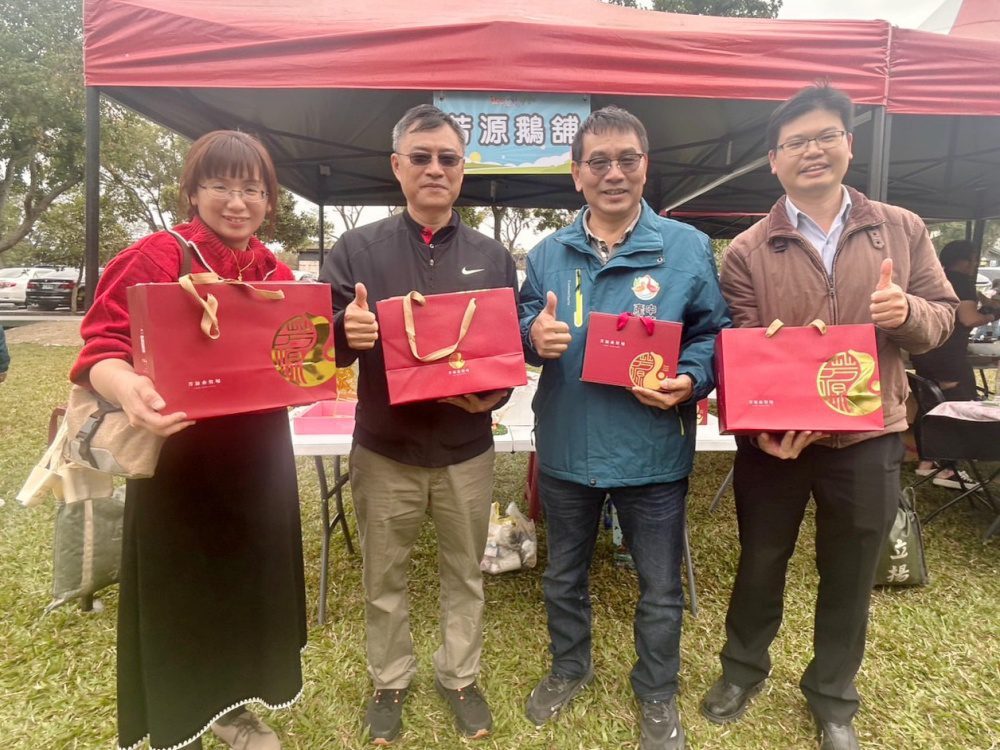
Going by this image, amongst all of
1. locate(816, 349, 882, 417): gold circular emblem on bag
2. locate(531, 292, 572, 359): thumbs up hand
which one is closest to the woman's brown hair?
locate(531, 292, 572, 359): thumbs up hand

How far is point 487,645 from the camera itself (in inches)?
100

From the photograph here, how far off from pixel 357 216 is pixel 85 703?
1169 inches

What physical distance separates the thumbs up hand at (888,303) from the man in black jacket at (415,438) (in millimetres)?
1090

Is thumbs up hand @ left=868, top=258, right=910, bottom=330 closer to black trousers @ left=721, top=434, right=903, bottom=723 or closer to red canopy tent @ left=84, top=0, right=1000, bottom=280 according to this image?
black trousers @ left=721, top=434, right=903, bottom=723

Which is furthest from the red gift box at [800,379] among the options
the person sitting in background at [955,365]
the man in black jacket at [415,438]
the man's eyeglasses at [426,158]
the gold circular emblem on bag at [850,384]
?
the person sitting in background at [955,365]

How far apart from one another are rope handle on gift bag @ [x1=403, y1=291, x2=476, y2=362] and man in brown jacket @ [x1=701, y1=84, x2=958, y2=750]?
91 centimetres

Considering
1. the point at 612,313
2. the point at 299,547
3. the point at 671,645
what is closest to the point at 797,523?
the point at 671,645

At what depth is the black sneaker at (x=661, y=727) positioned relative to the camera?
75.5 inches

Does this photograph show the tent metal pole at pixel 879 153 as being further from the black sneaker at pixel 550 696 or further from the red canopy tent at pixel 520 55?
the black sneaker at pixel 550 696

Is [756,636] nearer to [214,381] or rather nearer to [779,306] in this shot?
[779,306]

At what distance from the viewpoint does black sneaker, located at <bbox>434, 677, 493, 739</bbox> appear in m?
2.00

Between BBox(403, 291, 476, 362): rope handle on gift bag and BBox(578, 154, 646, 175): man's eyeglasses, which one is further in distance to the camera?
BBox(578, 154, 646, 175): man's eyeglasses

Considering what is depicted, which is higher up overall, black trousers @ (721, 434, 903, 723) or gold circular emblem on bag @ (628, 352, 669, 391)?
gold circular emblem on bag @ (628, 352, 669, 391)

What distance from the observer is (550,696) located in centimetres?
211
